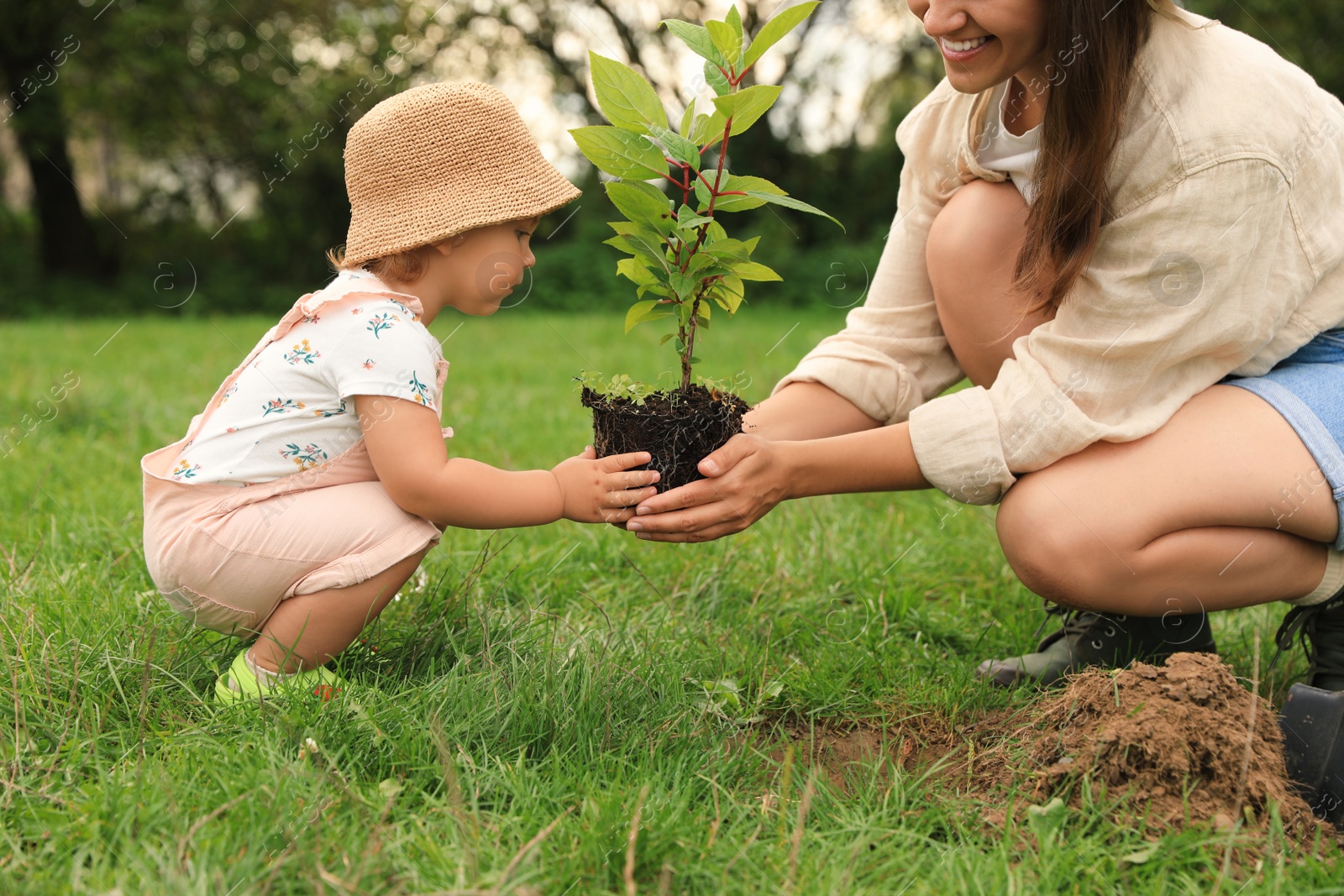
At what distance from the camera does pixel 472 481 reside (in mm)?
1850

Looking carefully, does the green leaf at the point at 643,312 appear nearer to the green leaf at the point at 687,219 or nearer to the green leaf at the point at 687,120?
the green leaf at the point at 687,219

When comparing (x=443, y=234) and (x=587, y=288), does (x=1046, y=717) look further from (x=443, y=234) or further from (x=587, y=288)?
(x=587, y=288)

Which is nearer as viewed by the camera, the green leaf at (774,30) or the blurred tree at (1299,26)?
the green leaf at (774,30)

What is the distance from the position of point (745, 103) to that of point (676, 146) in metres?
0.13

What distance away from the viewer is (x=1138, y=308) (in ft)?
6.09

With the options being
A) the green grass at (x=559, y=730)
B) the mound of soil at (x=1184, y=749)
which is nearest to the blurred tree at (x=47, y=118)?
the green grass at (x=559, y=730)

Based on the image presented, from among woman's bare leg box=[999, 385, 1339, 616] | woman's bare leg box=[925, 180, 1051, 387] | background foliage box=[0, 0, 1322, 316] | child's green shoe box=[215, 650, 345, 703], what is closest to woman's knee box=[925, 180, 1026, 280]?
woman's bare leg box=[925, 180, 1051, 387]

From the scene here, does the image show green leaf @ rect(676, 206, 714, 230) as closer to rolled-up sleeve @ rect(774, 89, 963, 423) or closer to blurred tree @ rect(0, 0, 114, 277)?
rolled-up sleeve @ rect(774, 89, 963, 423)

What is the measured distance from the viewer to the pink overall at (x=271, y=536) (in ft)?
6.16

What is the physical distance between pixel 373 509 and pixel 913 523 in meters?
1.77

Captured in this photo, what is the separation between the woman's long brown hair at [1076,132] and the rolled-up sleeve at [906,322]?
0.41m

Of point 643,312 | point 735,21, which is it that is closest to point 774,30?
point 735,21

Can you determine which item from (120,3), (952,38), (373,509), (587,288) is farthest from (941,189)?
(120,3)

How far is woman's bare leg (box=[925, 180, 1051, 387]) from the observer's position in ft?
6.94
